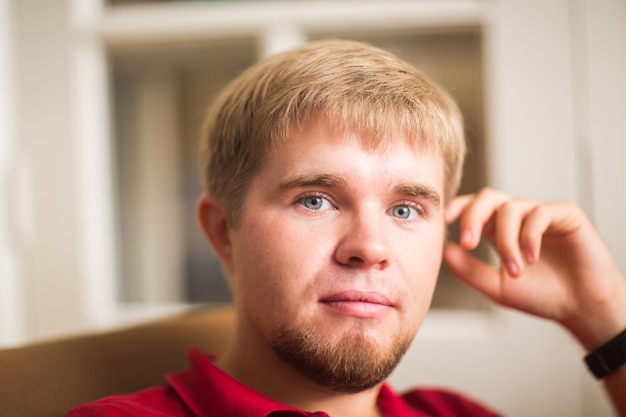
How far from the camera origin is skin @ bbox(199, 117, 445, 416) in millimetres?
762

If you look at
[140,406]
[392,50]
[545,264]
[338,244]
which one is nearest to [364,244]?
[338,244]

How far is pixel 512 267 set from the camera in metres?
0.93

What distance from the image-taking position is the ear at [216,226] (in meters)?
0.95

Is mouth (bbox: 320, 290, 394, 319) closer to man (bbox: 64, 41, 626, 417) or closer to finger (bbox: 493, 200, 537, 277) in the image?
man (bbox: 64, 41, 626, 417)

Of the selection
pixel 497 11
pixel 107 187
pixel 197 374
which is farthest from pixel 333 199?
pixel 107 187

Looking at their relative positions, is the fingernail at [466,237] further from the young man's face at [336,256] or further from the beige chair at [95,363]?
the beige chair at [95,363]

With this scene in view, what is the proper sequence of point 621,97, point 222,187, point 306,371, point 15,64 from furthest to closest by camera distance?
point 15,64, point 621,97, point 222,187, point 306,371

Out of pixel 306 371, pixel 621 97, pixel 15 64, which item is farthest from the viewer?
pixel 15 64

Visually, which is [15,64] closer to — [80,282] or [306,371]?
[80,282]

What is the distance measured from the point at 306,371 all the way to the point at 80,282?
3.79 feet

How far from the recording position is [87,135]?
1689mm

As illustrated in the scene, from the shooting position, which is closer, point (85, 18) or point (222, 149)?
point (222, 149)

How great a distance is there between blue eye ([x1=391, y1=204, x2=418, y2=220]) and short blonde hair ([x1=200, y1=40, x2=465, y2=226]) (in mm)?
99

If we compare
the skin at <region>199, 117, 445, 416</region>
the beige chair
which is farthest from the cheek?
the beige chair
